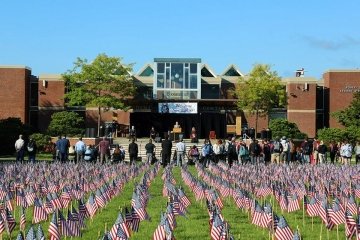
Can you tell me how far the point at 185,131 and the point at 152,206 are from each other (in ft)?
201

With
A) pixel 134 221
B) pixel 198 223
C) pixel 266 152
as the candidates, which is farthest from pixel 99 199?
pixel 266 152

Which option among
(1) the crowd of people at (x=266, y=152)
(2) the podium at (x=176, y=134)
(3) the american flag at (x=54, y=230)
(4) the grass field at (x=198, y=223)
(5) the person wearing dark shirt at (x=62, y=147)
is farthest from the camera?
(2) the podium at (x=176, y=134)

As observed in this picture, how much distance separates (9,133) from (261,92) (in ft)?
93.0

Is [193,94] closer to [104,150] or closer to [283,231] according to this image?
[104,150]

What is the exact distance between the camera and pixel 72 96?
2844 inches

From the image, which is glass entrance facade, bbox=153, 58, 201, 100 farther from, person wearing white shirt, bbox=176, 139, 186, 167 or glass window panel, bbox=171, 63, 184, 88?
person wearing white shirt, bbox=176, 139, 186, 167

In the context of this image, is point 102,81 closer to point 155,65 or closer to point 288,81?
point 155,65

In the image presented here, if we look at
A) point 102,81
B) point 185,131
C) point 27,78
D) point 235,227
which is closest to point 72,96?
point 102,81

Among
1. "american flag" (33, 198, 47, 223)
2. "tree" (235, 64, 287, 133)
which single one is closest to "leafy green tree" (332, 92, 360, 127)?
"tree" (235, 64, 287, 133)

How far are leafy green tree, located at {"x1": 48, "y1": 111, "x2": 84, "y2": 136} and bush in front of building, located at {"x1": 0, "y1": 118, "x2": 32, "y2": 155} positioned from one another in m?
10.6

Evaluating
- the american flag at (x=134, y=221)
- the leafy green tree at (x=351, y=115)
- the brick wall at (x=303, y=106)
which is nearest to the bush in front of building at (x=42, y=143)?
the leafy green tree at (x=351, y=115)

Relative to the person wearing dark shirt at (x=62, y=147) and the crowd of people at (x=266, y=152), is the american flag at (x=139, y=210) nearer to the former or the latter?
the person wearing dark shirt at (x=62, y=147)

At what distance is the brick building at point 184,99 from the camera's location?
3086 inches

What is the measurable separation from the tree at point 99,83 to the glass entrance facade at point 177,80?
6.65 meters
